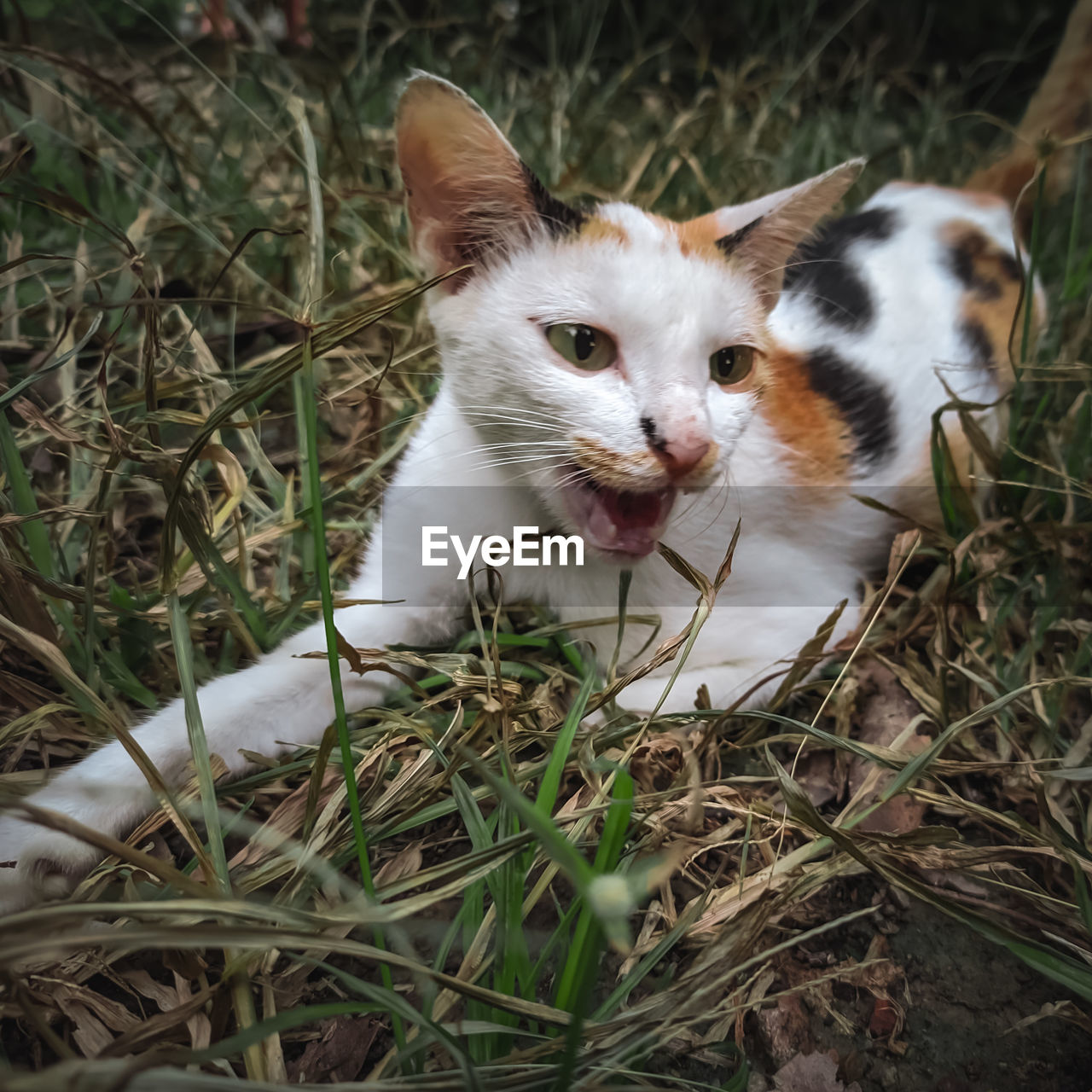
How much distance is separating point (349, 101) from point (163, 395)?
111 cm

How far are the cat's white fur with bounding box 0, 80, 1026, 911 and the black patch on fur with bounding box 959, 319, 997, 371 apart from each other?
0.02 metres

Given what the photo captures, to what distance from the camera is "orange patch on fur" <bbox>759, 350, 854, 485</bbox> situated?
1.16 meters

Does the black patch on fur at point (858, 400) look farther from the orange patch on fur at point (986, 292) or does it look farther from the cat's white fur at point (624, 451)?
the orange patch on fur at point (986, 292)

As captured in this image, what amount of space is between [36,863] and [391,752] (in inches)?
14.4

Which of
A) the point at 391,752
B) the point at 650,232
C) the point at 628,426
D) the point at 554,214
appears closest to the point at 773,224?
the point at 650,232

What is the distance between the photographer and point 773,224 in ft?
3.13

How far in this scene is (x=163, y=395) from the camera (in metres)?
1.13

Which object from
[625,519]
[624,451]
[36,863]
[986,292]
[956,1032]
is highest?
[986,292]

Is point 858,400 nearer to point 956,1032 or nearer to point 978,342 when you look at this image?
point 978,342

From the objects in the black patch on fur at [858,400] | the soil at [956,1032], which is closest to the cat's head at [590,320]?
the black patch on fur at [858,400]

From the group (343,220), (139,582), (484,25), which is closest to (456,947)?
(139,582)

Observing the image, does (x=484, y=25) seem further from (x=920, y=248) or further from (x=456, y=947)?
(x=456, y=947)

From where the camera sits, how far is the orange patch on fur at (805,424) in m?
1.16

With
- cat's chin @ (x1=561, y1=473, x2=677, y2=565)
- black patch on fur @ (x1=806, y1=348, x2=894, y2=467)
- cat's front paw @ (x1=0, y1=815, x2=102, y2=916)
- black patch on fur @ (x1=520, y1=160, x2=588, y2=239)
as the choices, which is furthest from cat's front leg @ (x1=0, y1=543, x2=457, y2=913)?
black patch on fur @ (x1=806, y1=348, x2=894, y2=467)
